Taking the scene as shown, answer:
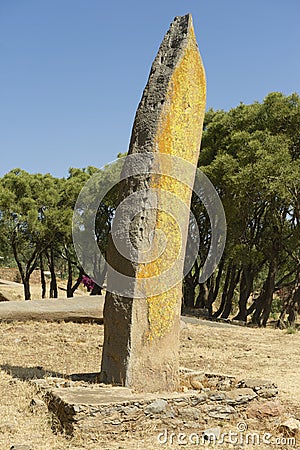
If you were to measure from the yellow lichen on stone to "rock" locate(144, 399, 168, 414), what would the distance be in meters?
0.80

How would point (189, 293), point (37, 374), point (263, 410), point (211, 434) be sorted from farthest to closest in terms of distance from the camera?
point (189, 293)
point (37, 374)
point (263, 410)
point (211, 434)

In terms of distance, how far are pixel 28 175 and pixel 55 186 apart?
4.16 feet

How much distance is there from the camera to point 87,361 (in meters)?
9.51

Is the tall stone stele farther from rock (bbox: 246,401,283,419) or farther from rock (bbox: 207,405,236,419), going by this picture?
rock (bbox: 246,401,283,419)

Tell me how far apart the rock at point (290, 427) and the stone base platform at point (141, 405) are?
0.46 m

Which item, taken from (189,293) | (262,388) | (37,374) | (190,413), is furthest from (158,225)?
(189,293)

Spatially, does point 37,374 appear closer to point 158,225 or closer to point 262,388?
point 158,225

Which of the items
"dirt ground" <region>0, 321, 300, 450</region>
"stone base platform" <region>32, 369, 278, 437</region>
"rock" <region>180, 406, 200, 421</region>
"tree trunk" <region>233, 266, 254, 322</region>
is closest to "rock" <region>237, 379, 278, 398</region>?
"stone base platform" <region>32, 369, 278, 437</region>

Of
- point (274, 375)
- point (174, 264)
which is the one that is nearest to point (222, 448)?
point (174, 264)

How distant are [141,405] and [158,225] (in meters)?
1.96

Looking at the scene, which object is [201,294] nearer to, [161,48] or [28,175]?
[28,175]

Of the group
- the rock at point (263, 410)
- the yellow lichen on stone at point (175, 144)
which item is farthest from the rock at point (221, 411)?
the yellow lichen on stone at point (175, 144)

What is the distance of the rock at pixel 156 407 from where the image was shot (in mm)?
5664

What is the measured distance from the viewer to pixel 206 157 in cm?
2159
